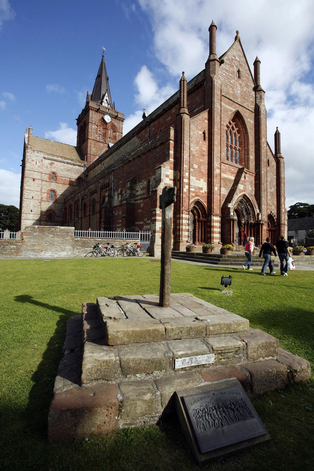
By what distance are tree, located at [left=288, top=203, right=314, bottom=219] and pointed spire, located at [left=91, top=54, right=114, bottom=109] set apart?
5842cm

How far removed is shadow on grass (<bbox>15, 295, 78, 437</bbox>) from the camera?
1.90 meters

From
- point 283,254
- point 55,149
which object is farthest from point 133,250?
point 55,149

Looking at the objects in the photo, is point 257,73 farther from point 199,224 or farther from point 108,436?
point 108,436

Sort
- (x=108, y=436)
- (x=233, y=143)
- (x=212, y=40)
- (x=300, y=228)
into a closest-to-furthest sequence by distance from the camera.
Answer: (x=108, y=436) → (x=212, y=40) → (x=233, y=143) → (x=300, y=228)

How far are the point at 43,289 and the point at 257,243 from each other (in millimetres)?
19793

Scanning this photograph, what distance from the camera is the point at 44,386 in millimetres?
2295

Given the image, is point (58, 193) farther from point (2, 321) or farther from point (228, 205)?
point (2, 321)

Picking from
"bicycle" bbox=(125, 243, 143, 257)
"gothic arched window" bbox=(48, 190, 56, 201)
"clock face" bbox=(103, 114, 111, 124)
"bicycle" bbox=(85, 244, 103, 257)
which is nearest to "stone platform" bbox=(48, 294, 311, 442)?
"bicycle" bbox=(85, 244, 103, 257)

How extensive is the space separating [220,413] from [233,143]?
23661mm

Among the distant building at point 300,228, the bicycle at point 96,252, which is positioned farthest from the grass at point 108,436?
the distant building at point 300,228

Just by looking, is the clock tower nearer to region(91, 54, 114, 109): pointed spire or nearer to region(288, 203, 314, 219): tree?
region(91, 54, 114, 109): pointed spire

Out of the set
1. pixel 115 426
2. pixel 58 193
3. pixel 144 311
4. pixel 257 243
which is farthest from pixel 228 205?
pixel 58 193

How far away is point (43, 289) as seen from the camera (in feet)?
19.7

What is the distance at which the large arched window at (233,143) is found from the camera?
21875mm
